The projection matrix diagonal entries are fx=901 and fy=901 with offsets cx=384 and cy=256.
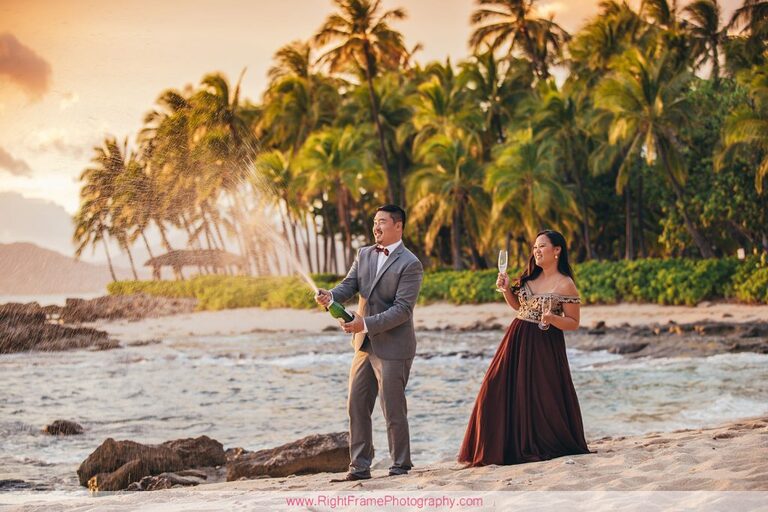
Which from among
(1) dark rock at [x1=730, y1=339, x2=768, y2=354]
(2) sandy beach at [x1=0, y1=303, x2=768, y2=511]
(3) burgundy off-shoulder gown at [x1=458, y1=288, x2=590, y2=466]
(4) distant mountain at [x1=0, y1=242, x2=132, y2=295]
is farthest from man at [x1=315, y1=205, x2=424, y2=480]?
(1) dark rock at [x1=730, y1=339, x2=768, y2=354]

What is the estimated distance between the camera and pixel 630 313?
2733 centimetres

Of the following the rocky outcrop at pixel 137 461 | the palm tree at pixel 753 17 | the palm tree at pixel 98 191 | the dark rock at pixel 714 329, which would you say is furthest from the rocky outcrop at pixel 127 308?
the rocky outcrop at pixel 137 461

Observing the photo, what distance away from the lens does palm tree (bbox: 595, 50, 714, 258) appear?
29.0m

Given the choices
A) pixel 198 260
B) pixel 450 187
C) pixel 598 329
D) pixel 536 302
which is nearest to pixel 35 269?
pixel 536 302

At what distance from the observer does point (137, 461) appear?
28.1 ft

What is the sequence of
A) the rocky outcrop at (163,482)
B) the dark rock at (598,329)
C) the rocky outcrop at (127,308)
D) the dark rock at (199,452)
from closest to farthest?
the rocky outcrop at (163,482)
the dark rock at (199,452)
the dark rock at (598,329)
the rocky outcrop at (127,308)

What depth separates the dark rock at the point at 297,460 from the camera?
8.23 m

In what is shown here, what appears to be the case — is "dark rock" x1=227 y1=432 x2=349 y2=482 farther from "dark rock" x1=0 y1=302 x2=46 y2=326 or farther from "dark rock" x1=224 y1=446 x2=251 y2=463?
"dark rock" x1=0 y1=302 x2=46 y2=326

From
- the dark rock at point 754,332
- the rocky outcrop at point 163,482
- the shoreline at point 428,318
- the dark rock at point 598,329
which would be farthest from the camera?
the shoreline at point 428,318

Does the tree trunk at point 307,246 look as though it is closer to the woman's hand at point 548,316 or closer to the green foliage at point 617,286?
the green foliage at point 617,286

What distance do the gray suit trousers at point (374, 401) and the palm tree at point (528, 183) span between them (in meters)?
26.9

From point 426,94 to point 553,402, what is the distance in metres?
33.0

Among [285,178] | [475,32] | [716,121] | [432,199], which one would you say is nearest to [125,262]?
[285,178]

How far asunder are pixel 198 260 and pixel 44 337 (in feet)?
25.0
